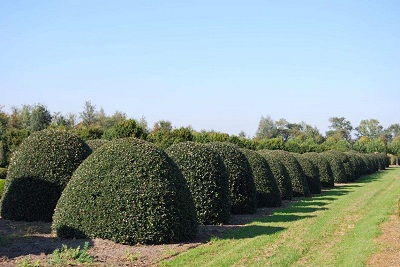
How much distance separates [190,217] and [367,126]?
125 meters

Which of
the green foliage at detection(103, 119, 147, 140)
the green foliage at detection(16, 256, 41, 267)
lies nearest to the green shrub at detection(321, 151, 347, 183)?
the green foliage at detection(103, 119, 147, 140)

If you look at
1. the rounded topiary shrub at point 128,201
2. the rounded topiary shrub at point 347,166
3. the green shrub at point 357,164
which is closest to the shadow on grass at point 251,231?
the rounded topiary shrub at point 128,201

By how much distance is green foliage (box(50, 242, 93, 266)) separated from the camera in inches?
285

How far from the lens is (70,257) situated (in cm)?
764

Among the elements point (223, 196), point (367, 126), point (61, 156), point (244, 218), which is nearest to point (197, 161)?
point (223, 196)

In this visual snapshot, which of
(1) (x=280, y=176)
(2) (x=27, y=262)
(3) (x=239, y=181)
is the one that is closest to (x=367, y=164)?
(1) (x=280, y=176)

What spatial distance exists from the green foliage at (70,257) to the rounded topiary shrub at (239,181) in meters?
7.06

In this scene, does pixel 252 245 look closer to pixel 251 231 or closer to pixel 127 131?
pixel 251 231

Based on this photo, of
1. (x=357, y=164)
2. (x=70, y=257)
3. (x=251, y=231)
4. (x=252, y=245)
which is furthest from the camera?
(x=357, y=164)

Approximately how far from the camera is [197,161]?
40.0 ft

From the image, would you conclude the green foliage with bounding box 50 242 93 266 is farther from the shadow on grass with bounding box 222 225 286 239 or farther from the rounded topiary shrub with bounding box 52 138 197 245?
the shadow on grass with bounding box 222 225 286 239

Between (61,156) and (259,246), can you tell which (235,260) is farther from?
(61,156)

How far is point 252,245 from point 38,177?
5963 millimetres

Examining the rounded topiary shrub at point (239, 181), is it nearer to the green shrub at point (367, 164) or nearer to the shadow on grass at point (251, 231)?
the shadow on grass at point (251, 231)
